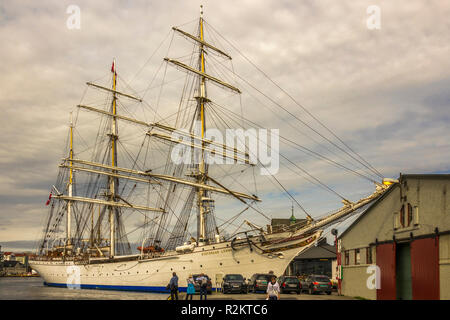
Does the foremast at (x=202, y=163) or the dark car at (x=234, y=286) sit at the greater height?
the foremast at (x=202, y=163)

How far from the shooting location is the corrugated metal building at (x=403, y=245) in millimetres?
22469

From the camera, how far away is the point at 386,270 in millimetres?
27859

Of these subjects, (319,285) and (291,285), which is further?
(319,285)

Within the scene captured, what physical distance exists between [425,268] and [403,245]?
3.48 metres

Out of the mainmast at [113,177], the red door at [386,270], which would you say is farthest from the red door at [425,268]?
the mainmast at [113,177]

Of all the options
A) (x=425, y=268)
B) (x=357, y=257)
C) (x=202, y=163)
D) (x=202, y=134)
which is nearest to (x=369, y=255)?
(x=357, y=257)

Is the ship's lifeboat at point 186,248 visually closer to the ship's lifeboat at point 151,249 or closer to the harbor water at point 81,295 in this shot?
the harbor water at point 81,295

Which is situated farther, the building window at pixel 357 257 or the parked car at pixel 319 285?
the parked car at pixel 319 285

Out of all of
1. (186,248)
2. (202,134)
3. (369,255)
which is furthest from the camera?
(202,134)

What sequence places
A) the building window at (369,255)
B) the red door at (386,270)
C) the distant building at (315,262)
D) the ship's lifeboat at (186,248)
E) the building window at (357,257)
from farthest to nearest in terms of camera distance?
the distant building at (315,262), the ship's lifeboat at (186,248), the building window at (357,257), the building window at (369,255), the red door at (386,270)

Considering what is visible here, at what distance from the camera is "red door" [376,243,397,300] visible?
88.7ft

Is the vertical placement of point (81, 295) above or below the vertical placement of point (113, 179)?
below

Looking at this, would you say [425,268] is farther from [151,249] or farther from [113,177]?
[113,177]
